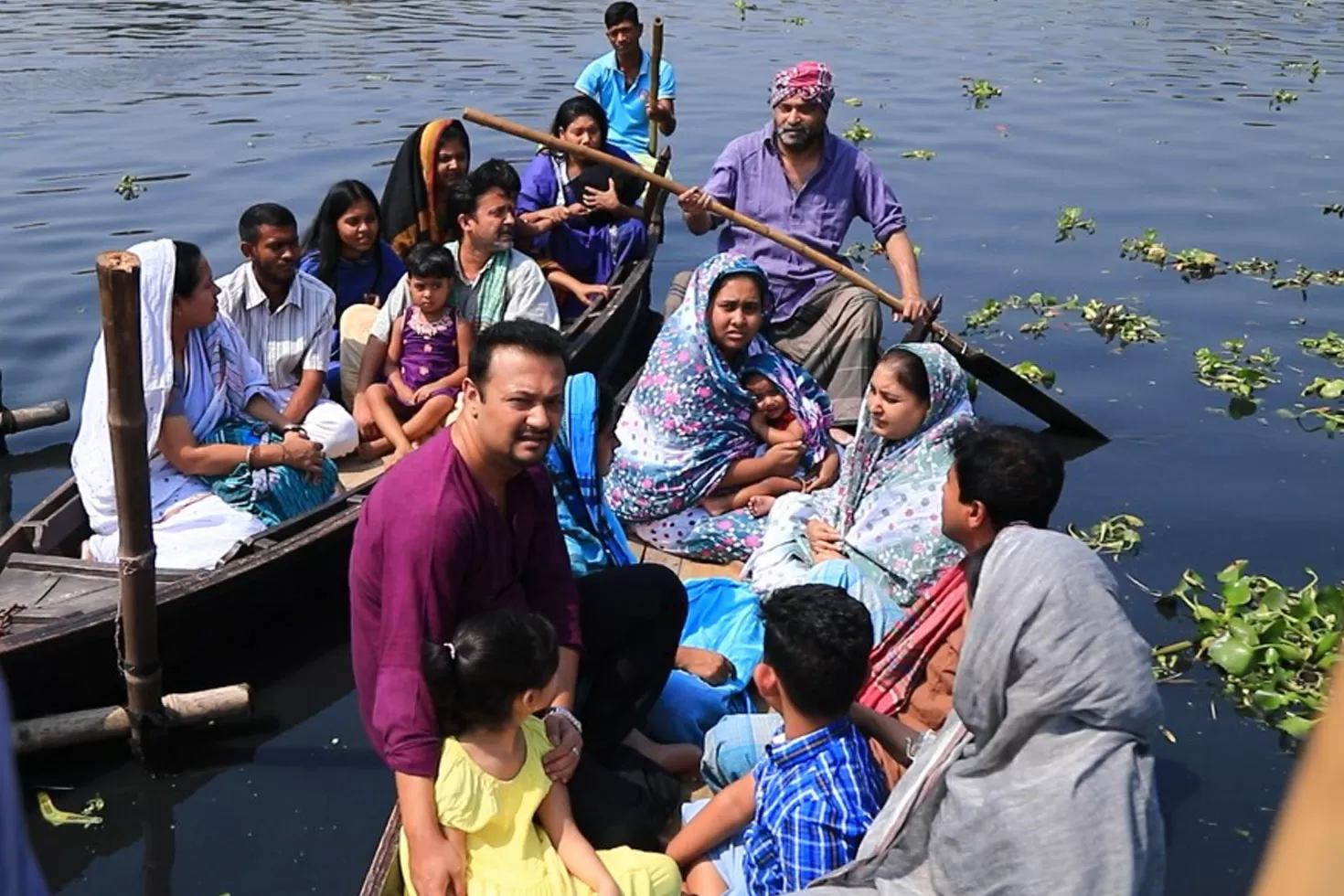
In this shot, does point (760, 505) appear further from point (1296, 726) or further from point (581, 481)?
point (1296, 726)

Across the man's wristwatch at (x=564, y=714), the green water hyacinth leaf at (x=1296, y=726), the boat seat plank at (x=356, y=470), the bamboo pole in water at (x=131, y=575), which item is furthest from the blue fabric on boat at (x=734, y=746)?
the boat seat plank at (x=356, y=470)

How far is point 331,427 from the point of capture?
5285 millimetres

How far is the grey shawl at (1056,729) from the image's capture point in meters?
2.32

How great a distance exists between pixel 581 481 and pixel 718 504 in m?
1.16

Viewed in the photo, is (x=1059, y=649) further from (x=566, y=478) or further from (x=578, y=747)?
(x=566, y=478)

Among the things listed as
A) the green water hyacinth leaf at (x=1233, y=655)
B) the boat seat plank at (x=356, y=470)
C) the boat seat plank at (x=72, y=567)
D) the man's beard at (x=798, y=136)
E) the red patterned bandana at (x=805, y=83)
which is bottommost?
the green water hyacinth leaf at (x=1233, y=655)

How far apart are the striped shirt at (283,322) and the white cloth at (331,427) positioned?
0.15 metres

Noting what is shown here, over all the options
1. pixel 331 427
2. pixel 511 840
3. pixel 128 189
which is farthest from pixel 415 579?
pixel 128 189

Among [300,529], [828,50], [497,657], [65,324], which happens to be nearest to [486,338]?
[497,657]

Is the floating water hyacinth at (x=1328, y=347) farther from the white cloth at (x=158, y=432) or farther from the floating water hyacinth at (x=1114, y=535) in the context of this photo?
the white cloth at (x=158, y=432)

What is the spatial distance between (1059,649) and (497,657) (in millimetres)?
1123

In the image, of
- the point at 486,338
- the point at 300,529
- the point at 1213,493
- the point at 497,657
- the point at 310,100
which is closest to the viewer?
the point at 497,657

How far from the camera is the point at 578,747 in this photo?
3.03m

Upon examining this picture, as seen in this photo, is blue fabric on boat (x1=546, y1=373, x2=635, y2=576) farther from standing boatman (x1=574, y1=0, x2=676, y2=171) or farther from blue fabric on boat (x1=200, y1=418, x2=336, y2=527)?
standing boatman (x1=574, y1=0, x2=676, y2=171)
